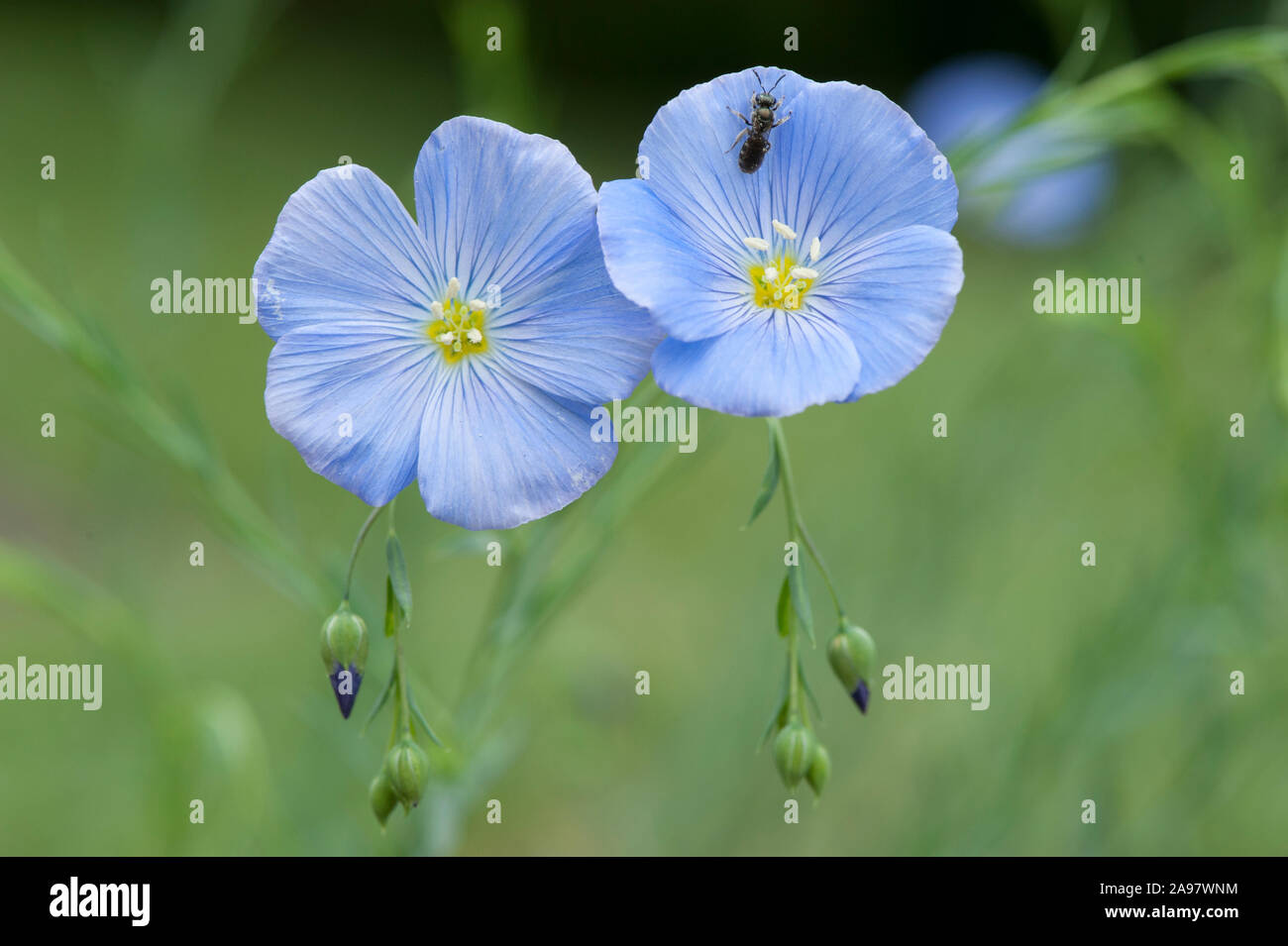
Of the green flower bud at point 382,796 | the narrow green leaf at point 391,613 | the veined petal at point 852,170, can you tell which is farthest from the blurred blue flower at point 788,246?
the green flower bud at point 382,796

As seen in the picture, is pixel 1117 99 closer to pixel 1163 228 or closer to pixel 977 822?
pixel 1163 228

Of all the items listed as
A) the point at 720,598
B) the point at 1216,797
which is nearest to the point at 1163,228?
the point at 1216,797

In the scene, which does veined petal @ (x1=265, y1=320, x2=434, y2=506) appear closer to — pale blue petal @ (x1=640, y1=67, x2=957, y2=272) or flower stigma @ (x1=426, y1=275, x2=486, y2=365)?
flower stigma @ (x1=426, y1=275, x2=486, y2=365)

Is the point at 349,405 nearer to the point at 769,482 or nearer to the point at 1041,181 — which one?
the point at 769,482

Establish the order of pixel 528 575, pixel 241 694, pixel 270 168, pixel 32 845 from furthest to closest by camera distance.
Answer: pixel 270 168 < pixel 241 694 < pixel 32 845 < pixel 528 575

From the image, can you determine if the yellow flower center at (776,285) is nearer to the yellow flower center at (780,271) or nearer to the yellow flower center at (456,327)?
the yellow flower center at (780,271)

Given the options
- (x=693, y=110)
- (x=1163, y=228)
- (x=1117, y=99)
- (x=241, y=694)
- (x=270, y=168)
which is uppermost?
(x=270, y=168)
